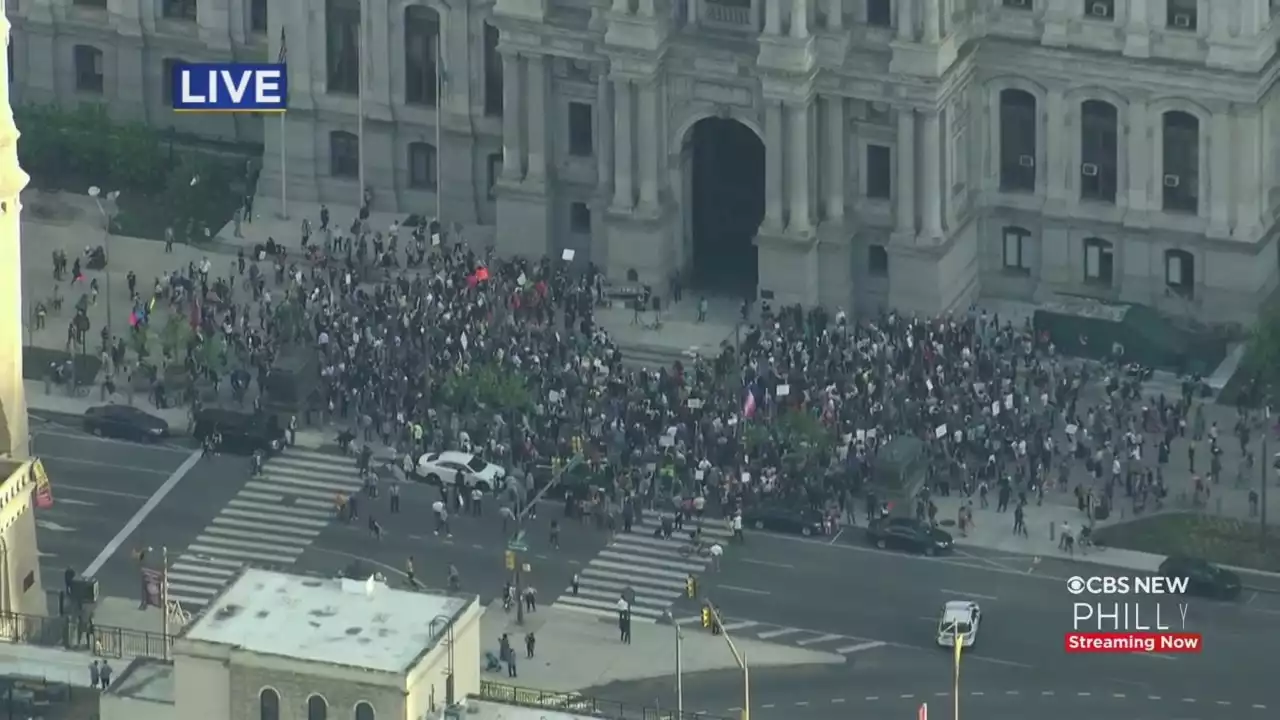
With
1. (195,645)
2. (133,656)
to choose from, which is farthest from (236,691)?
(133,656)

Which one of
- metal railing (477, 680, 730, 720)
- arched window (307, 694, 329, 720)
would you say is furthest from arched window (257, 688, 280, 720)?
metal railing (477, 680, 730, 720)

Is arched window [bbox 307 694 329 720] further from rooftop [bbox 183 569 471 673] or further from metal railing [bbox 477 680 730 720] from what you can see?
metal railing [bbox 477 680 730 720]

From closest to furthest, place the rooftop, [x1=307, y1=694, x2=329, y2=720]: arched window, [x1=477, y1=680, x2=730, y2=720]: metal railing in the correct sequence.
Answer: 1. [x1=307, y1=694, x2=329, y2=720]: arched window
2. the rooftop
3. [x1=477, y1=680, x2=730, y2=720]: metal railing

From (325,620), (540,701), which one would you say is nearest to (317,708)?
(325,620)

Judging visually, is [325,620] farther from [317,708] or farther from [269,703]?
[317,708]

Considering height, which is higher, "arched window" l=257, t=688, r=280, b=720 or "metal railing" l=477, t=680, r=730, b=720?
"arched window" l=257, t=688, r=280, b=720

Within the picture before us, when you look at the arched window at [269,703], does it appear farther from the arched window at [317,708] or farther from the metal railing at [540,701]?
the metal railing at [540,701]
